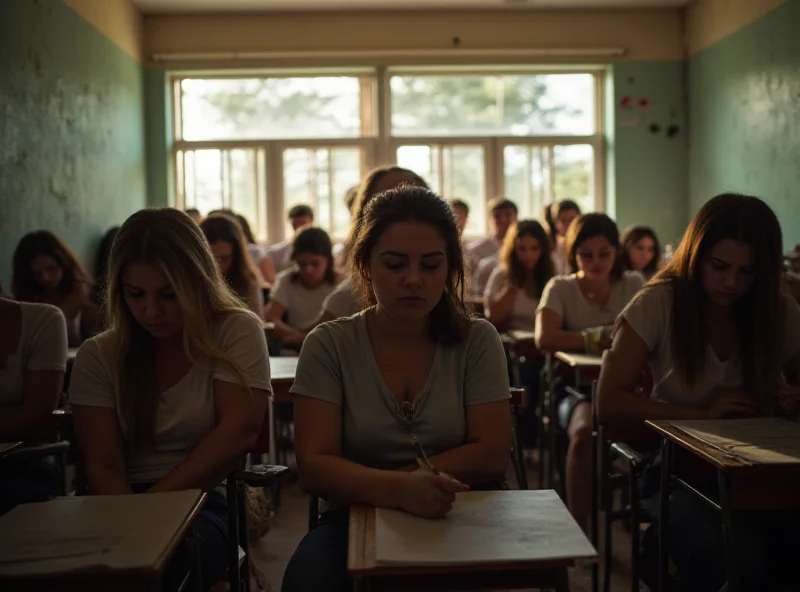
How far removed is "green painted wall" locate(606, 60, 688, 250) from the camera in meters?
7.67

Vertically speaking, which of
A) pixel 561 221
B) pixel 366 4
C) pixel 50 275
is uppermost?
pixel 366 4

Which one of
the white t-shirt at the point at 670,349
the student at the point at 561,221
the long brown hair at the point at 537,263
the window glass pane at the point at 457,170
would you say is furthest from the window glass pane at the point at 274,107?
the white t-shirt at the point at 670,349

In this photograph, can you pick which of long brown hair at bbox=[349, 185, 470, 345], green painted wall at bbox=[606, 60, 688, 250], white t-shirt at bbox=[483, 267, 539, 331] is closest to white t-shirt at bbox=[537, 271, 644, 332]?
white t-shirt at bbox=[483, 267, 539, 331]

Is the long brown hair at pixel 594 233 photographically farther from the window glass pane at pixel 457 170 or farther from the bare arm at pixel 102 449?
the window glass pane at pixel 457 170

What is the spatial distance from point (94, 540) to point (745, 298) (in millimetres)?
1706

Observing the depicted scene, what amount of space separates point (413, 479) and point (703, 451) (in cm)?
60

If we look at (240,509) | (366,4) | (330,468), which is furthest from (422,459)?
(366,4)

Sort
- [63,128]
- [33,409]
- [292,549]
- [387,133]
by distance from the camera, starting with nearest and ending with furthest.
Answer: [33,409] → [292,549] → [63,128] → [387,133]

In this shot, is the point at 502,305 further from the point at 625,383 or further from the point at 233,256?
the point at 625,383

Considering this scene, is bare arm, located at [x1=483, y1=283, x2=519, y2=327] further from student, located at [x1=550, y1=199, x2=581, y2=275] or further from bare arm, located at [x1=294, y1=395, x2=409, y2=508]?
bare arm, located at [x1=294, y1=395, x2=409, y2=508]

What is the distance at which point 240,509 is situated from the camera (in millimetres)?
1953

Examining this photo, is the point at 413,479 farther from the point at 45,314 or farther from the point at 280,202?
the point at 280,202

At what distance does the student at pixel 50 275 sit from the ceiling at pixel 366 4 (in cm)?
374

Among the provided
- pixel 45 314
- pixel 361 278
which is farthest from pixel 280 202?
pixel 361 278
